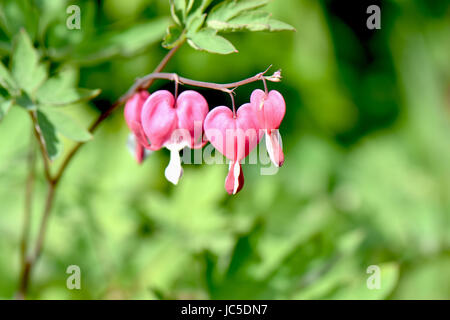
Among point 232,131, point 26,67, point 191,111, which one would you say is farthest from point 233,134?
point 26,67

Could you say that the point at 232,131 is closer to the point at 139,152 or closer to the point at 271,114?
the point at 271,114

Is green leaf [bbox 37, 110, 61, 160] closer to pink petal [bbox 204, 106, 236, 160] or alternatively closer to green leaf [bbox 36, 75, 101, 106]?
green leaf [bbox 36, 75, 101, 106]

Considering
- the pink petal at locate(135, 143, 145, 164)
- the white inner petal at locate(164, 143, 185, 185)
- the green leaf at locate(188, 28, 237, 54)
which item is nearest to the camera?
the green leaf at locate(188, 28, 237, 54)

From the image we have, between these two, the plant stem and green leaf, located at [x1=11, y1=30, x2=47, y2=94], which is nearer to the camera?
green leaf, located at [x1=11, y1=30, x2=47, y2=94]

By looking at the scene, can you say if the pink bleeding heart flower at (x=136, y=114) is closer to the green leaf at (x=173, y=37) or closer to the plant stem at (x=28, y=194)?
the green leaf at (x=173, y=37)

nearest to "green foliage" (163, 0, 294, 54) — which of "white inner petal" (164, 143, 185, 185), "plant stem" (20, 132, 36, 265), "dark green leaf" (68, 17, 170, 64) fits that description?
"white inner petal" (164, 143, 185, 185)

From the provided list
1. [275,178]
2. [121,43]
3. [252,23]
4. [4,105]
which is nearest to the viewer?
[252,23]

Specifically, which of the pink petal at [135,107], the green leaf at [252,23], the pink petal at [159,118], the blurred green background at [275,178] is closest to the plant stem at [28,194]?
the blurred green background at [275,178]
